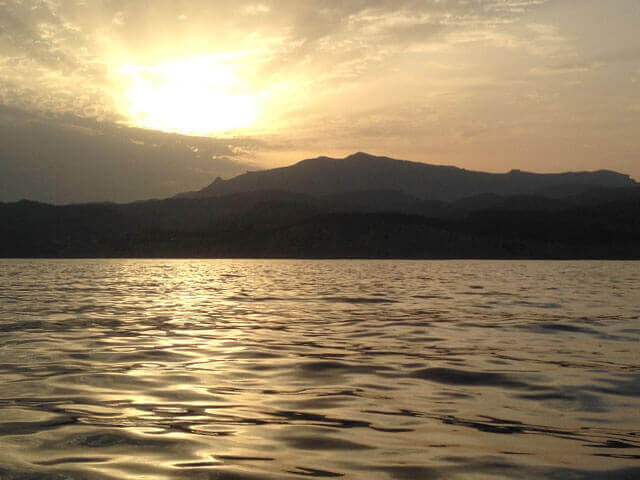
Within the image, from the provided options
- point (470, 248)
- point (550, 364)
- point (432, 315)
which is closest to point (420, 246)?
point (470, 248)

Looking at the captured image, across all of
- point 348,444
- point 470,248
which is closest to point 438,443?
point 348,444

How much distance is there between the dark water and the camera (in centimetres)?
661

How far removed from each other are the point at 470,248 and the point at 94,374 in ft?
474

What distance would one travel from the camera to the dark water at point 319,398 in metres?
6.61

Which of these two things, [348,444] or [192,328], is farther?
[192,328]

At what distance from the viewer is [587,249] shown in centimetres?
15588

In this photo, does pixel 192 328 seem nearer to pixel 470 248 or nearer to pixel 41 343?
pixel 41 343

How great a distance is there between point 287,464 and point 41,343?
1128cm

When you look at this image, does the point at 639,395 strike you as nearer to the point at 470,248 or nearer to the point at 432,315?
the point at 432,315

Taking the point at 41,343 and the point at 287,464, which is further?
the point at 41,343

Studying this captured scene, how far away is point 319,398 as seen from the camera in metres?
9.85

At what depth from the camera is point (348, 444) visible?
7.26 metres

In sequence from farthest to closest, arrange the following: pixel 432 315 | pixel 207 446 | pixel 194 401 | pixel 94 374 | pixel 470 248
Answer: pixel 470 248 < pixel 432 315 < pixel 94 374 < pixel 194 401 < pixel 207 446

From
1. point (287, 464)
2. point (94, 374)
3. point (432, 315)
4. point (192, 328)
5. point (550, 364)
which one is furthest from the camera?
point (432, 315)
